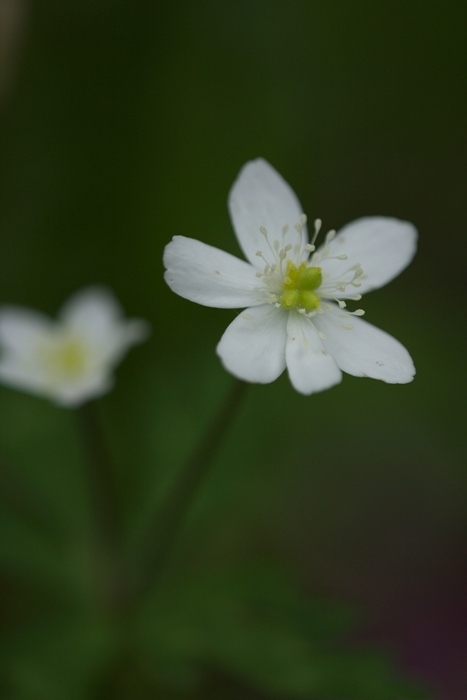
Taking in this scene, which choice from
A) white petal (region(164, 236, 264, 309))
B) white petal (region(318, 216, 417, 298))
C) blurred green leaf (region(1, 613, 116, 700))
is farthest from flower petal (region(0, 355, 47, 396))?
white petal (region(318, 216, 417, 298))

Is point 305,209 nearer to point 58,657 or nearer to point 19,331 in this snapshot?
point 19,331

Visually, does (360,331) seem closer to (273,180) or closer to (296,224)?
(296,224)

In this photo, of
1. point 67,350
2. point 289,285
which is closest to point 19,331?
point 67,350

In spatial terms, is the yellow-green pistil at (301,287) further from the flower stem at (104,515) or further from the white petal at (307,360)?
the flower stem at (104,515)

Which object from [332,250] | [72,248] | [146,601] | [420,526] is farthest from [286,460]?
[332,250]

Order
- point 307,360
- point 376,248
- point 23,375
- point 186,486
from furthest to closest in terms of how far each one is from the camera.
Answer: point 23,375
point 186,486
point 376,248
point 307,360

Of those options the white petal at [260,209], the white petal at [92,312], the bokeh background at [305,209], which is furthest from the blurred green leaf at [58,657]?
the white petal at [260,209]
